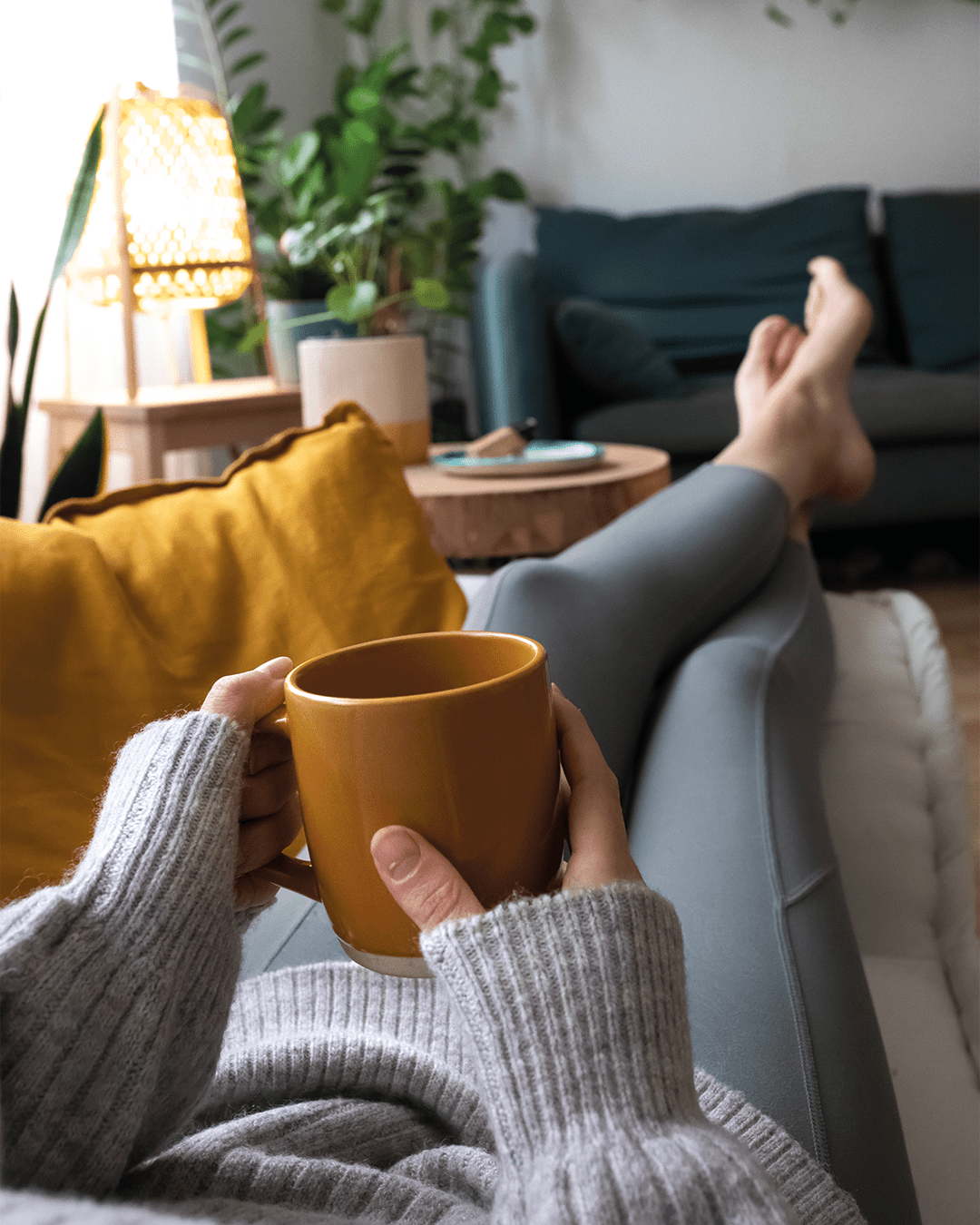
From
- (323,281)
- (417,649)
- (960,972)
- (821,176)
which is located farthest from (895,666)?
(821,176)

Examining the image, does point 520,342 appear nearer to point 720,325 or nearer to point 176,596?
point 720,325

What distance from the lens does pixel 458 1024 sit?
486mm

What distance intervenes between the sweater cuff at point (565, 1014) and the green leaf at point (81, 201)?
1.09 meters

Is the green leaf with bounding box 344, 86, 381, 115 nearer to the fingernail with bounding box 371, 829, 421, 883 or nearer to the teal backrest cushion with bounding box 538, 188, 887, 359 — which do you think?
the teal backrest cushion with bounding box 538, 188, 887, 359

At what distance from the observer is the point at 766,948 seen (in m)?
0.52

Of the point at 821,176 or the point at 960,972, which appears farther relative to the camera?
the point at 821,176

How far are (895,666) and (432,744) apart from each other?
889 millimetres

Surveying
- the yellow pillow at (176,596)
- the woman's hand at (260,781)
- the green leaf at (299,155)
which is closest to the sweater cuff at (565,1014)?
the woman's hand at (260,781)

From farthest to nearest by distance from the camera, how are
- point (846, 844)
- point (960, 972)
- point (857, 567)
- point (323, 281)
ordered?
→ 1. point (857, 567)
2. point (323, 281)
3. point (846, 844)
4. point (960, 972)

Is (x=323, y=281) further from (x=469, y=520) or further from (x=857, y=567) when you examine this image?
(x=857, y=567)

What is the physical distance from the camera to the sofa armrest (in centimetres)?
235

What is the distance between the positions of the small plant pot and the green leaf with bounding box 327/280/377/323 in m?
0.14

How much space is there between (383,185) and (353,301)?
1302 millimetres

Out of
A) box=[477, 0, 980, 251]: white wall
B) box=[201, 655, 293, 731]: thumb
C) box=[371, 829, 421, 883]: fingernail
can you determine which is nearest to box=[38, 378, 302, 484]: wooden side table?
box=[201, 655, 293, 731]: thumb
